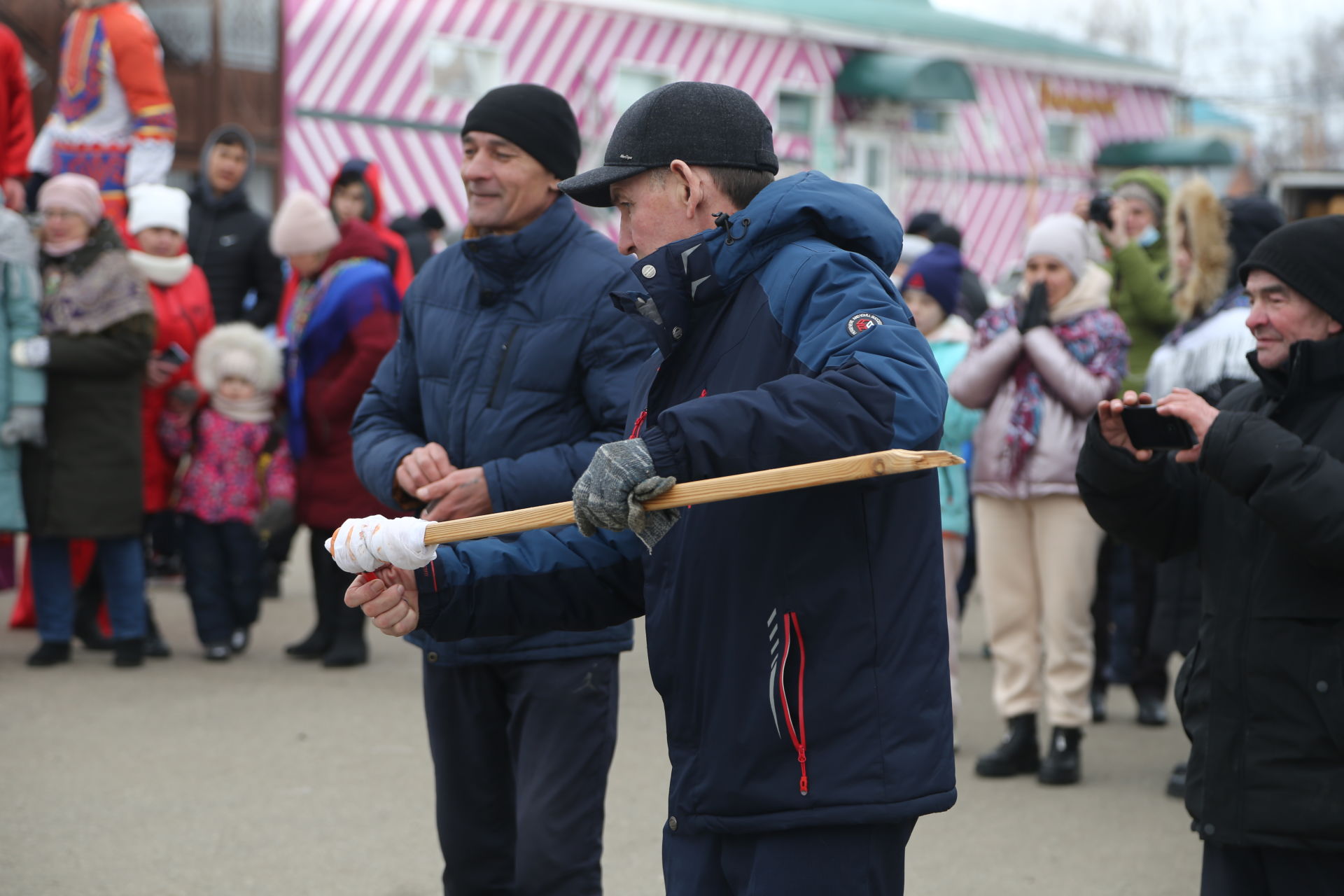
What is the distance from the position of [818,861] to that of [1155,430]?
1439 millimetres

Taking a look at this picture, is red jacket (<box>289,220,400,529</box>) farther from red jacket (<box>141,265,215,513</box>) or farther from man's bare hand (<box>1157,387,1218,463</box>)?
man's bare hand (<box>1157,387,1218,463</box>)

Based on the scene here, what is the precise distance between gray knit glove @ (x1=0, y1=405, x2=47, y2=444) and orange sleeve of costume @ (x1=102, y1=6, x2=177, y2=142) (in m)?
1.95

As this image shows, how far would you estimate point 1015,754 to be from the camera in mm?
6062

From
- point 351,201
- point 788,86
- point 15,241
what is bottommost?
point 15,241

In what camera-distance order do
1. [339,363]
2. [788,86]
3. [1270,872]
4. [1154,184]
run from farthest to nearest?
[788,86] → [1154,184] → [339,363] → [1270,872]

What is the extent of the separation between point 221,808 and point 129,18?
15.7ft

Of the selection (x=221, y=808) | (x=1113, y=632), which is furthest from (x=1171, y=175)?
(x=221, y=808)

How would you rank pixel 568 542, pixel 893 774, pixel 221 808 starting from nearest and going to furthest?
1. pixel 893 774
2. pixel 568 542
3. pixel 221 808

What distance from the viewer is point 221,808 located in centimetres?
536

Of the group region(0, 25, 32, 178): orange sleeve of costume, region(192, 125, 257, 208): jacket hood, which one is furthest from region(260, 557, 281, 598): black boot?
region(0, 25, 32, 178): orange sleeve of costume

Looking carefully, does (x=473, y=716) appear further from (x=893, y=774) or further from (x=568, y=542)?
(x=893, y=774)

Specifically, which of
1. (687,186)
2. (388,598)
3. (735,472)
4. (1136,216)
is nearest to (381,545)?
(388,598)

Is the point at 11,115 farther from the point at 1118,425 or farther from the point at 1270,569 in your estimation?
the point at 1270,569

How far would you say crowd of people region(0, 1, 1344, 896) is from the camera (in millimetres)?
2406
